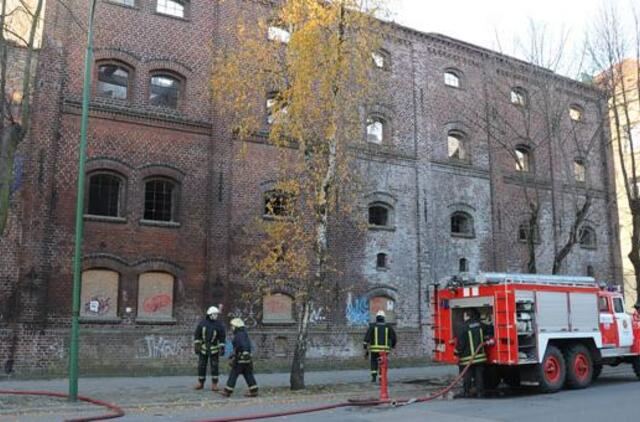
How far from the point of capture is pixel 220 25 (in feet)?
72.7

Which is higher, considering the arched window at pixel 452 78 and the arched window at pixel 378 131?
the arched window at pixel 452 78

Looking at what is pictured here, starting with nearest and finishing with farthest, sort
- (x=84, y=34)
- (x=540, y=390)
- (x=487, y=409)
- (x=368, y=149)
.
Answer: (x=487, y=409) → (x=540, y=390) → (x=84, y=34) → (x=368, y=149)

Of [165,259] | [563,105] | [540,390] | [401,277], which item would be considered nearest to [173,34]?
[165,259]

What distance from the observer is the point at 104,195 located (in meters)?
19.7

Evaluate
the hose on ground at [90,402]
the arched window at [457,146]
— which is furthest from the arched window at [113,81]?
the arched window at [457,146]

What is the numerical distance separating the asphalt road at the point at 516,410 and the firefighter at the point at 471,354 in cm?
49

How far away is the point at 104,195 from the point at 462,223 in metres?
14.7

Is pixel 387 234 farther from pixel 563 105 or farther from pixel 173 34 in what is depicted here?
pixel 173 34

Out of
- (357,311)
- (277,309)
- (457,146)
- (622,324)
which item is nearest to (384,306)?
(357,311)

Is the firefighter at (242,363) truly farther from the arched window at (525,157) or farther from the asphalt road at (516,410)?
the arched window at (525,157)

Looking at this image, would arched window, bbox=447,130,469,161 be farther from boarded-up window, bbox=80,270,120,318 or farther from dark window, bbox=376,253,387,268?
boarded-up window, bbox=80,270,120,318

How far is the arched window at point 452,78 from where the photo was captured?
27.6 meters

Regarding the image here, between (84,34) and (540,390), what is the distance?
1664 centimetres

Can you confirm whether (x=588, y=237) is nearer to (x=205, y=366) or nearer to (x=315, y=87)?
(x=315, y=87)
